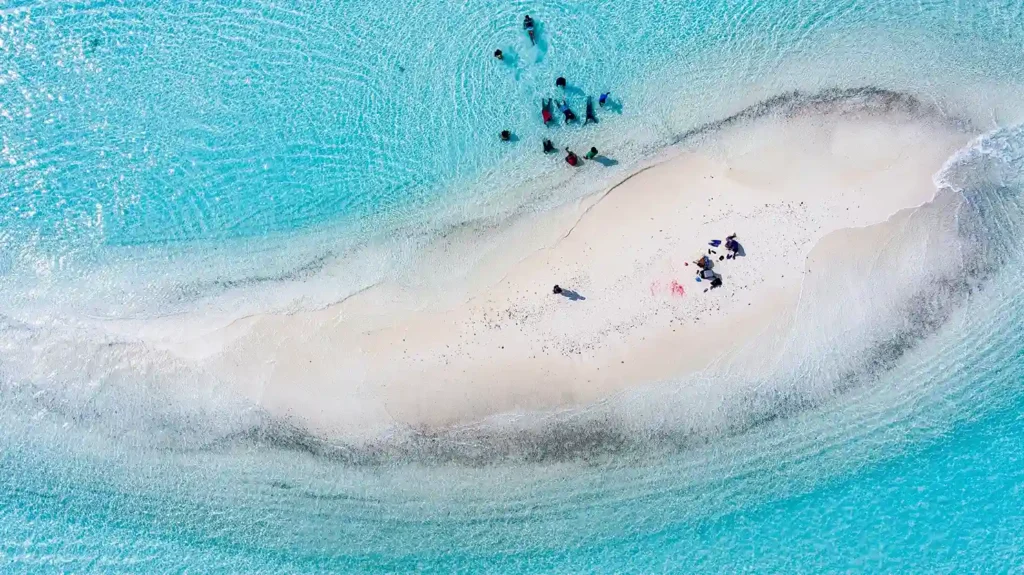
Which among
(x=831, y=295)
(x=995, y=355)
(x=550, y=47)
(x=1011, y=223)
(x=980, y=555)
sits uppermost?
(x=550, y=47)

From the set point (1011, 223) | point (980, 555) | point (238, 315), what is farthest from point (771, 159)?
point (238, 315)

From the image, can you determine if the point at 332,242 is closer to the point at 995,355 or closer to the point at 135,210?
the point at 135,210

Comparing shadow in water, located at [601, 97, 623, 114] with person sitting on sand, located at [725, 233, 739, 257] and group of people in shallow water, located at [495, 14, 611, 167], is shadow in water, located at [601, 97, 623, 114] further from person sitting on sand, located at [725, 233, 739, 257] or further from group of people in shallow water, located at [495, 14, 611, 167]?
person sitting on sand, located at [725, 233, 739, 257]

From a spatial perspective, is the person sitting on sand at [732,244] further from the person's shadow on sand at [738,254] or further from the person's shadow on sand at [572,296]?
the person's shadow on sand at [572,296]

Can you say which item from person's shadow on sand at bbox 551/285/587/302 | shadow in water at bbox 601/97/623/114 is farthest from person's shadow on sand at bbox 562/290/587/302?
shadow in water at bbox 601/97/623/114

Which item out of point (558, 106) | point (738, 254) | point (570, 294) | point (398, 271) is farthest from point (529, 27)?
point (738, 254)

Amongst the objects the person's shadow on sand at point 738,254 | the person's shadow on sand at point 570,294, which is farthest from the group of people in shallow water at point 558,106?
the person's shadow on sand at point 738,254
